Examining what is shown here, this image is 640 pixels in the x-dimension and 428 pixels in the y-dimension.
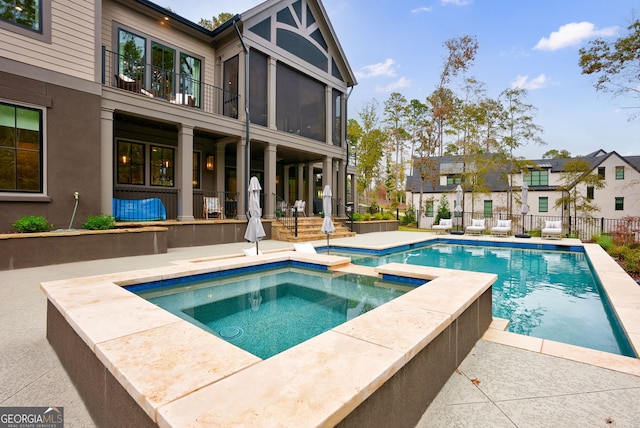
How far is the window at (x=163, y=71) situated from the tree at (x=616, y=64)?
47.5ft

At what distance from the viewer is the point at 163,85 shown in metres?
10.5

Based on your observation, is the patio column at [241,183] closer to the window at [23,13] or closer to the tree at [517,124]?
the window at [23,13]

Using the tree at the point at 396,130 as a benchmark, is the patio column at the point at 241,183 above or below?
below

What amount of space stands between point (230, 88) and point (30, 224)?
7.50 m

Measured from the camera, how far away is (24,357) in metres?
2.56

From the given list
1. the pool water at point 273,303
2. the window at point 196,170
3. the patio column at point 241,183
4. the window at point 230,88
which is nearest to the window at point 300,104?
the window at point 230,88

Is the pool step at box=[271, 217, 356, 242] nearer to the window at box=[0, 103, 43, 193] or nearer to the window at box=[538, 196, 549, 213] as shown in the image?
the window at box=[0, 103, 43, 193]

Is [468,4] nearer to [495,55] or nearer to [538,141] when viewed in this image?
[495,55]

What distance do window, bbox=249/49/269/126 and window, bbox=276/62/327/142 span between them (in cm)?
66

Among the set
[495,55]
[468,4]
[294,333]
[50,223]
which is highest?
[468,4]

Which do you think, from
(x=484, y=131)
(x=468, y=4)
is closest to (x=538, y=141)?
(x=484, y=131)

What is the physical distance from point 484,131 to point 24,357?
2236 centimetres

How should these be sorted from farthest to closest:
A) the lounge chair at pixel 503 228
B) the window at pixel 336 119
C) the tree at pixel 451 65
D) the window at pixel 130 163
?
the tree at pixel 451 65
the window at pixel 336 119
the lounge chair at pixel 503 228
the window at pixel 130 163

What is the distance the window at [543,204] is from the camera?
2556 cm
